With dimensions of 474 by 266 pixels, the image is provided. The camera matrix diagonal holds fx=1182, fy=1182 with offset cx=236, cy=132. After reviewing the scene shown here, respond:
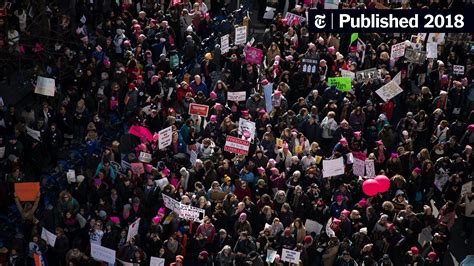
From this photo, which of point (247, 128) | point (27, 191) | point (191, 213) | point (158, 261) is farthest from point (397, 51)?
point (27, 191)

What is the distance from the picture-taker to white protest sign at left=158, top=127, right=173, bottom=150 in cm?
2708

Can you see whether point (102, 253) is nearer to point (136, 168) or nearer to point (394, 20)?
point (136, 168)

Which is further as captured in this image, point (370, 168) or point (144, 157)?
point (144, 157)

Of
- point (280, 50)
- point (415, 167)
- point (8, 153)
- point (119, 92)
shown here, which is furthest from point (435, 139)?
point (8, 153)

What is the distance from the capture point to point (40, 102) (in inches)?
1178

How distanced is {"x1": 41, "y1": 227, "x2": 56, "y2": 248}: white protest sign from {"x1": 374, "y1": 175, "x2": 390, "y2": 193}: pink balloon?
7.02 m

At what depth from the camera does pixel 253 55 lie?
100 feet

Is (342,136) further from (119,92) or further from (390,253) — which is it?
(119,92)

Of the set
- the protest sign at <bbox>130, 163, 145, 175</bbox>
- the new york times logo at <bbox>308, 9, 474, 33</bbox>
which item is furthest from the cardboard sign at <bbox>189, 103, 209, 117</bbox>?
the new york times logo at <bbox>308, 9, 474, 33</bbox>

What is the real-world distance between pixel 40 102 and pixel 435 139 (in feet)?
32.6

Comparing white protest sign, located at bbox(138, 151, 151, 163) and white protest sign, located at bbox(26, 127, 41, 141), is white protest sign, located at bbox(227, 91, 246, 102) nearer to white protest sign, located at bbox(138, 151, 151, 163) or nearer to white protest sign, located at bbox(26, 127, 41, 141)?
white protest sign, located at bbox(138, 151, 151, 163)

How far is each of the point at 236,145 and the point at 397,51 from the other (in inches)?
229

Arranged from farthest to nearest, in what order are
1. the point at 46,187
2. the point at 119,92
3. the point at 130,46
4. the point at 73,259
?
the point at 130,46, the point at 119,92, the point at 46,187, the point at 73,259

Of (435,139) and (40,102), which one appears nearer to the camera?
(435,139)
